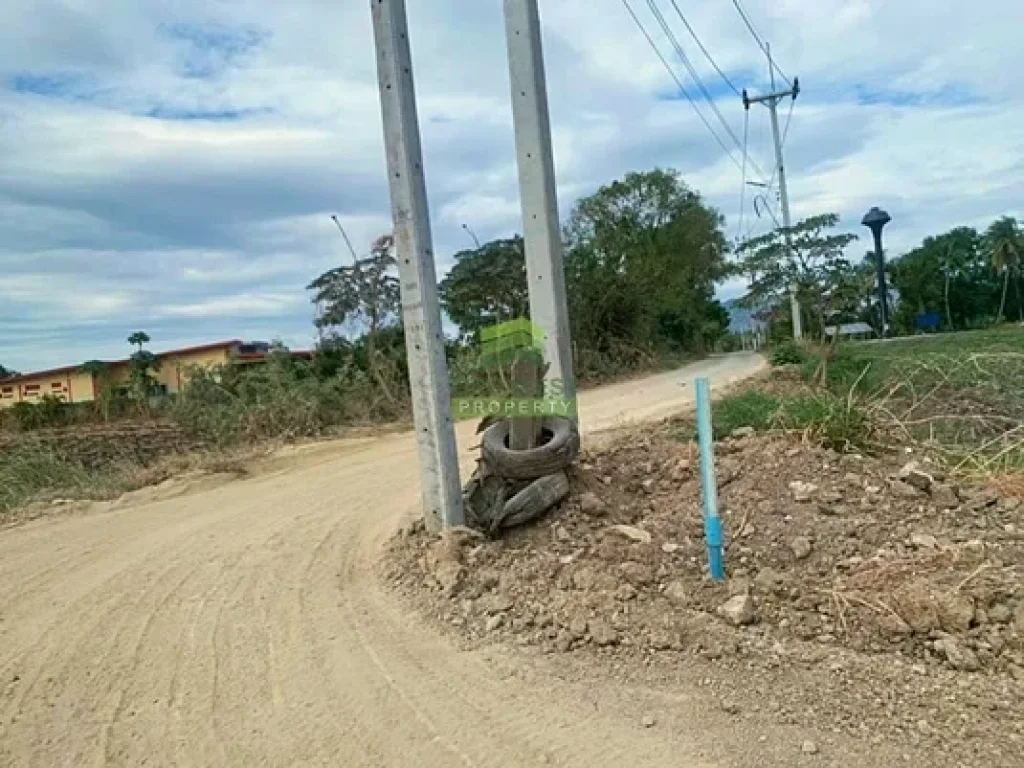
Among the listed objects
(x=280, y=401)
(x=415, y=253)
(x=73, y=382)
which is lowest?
(x=280, y=401)

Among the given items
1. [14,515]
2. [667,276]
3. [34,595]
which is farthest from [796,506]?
[667,276]

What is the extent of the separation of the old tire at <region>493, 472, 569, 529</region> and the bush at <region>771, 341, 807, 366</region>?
48.6ft

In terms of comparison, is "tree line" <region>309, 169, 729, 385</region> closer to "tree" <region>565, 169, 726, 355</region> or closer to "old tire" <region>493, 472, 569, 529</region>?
"tree" <region>565, 169, 726, 355</region>

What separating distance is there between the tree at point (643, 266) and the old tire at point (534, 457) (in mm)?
18083

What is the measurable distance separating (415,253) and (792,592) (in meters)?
2.67

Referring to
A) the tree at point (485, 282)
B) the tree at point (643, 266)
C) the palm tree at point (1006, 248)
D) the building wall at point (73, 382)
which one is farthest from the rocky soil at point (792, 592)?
the palm tree at point (1006, 248)

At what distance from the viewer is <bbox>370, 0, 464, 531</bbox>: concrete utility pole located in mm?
4707

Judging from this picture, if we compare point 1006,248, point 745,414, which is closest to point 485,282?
point 745,414

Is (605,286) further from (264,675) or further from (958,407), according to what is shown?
(264,675)

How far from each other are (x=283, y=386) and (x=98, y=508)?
6.28 metres

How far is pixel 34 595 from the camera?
4.77 m

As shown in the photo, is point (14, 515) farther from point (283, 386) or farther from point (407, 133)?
point (283, 386)

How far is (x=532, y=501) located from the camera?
4832 millimetres
